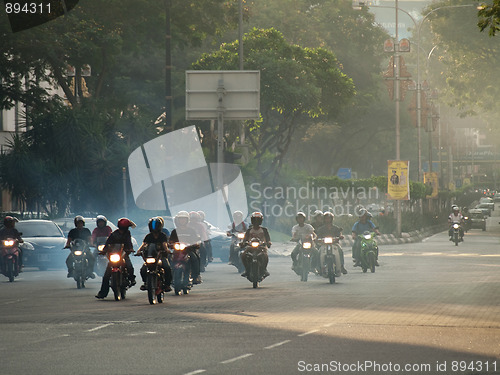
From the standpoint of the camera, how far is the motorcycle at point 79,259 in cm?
2483

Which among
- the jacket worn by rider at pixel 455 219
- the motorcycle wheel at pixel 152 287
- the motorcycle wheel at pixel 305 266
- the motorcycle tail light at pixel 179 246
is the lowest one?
the motorcycle wheel at pixel 152 287

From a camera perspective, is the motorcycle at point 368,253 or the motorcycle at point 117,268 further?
the motorcycle at point 368,253

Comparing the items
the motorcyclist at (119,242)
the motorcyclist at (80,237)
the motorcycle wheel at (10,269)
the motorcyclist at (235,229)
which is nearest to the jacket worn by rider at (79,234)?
the motorcyclist at (80,237)

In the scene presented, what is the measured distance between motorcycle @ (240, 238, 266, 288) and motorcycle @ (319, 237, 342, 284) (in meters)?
1.81

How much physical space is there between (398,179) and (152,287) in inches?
1438

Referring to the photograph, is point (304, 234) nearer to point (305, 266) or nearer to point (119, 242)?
point (305, 266)

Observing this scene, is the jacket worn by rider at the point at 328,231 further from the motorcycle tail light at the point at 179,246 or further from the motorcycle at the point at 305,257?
the motorcycle tail light at the point at 179,246

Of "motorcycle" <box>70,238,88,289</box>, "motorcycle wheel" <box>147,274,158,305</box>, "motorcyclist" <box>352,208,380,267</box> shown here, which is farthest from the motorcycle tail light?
"motorcyclist" <box>352,208,380,267</box>

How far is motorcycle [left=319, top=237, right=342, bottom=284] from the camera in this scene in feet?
83.7

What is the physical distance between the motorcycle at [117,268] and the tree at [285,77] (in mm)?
31326

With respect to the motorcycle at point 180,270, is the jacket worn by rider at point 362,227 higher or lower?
higher

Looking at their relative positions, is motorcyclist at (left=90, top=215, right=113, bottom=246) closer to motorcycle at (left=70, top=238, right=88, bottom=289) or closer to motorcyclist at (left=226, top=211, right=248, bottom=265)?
motorcycle at (left=70, top=238, right=88, bottom=289)

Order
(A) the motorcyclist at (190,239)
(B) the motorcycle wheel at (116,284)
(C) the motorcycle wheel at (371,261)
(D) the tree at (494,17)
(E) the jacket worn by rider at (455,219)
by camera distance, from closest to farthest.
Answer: (D) the tree at (494,17)
(B) the motorcycle wheel at (116,284)
(A) the motorcyclist at (190,239)
(C) the motorcycle wheel at (371,261)
(E) the jacket worn by rider at (455,219)

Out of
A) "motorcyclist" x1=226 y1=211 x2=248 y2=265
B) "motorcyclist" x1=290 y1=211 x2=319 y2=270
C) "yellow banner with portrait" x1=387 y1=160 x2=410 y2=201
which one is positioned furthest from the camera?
"yellow banner with portrait" x1=387 y1=160 x2=410 y2=201
